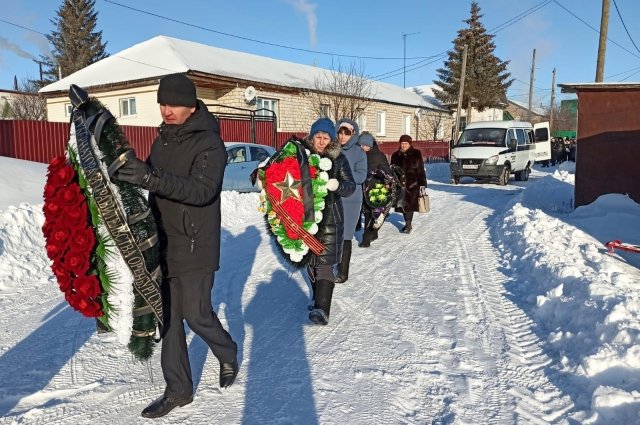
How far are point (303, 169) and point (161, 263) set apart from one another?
165 centimetres

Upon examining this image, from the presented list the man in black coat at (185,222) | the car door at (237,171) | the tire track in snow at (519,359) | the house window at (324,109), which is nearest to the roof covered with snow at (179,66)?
the house window at (324,109)

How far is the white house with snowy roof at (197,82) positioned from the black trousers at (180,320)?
18669 millimetres

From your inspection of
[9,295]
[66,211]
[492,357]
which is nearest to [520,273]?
[492,357]

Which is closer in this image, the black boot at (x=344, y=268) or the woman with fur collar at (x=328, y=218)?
the woman with fur collar at (x=328, y=218)

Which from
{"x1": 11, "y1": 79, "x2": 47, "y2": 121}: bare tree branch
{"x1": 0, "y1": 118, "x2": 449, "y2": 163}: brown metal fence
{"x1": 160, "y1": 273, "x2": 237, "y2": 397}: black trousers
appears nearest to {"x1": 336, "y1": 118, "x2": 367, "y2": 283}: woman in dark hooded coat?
{"x1": 160, "y1": 273, "x2": 237, "y2": 397}: black trousers

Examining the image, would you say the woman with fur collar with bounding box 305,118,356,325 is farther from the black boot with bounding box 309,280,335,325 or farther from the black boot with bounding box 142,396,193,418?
the black boot with bounding box 142,396,193,418

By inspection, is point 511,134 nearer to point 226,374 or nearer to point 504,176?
point 504,176

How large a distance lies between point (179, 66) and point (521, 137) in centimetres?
1453

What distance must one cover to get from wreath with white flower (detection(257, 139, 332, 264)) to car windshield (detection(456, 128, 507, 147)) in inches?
638

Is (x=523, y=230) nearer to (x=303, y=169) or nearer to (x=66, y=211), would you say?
(x=303, y=169)

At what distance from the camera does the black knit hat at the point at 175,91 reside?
2.90 m

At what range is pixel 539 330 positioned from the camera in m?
4.48

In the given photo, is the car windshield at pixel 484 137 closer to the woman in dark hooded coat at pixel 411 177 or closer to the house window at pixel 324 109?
the house window at pixel 324 109

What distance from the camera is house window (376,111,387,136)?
33750 millimetres
